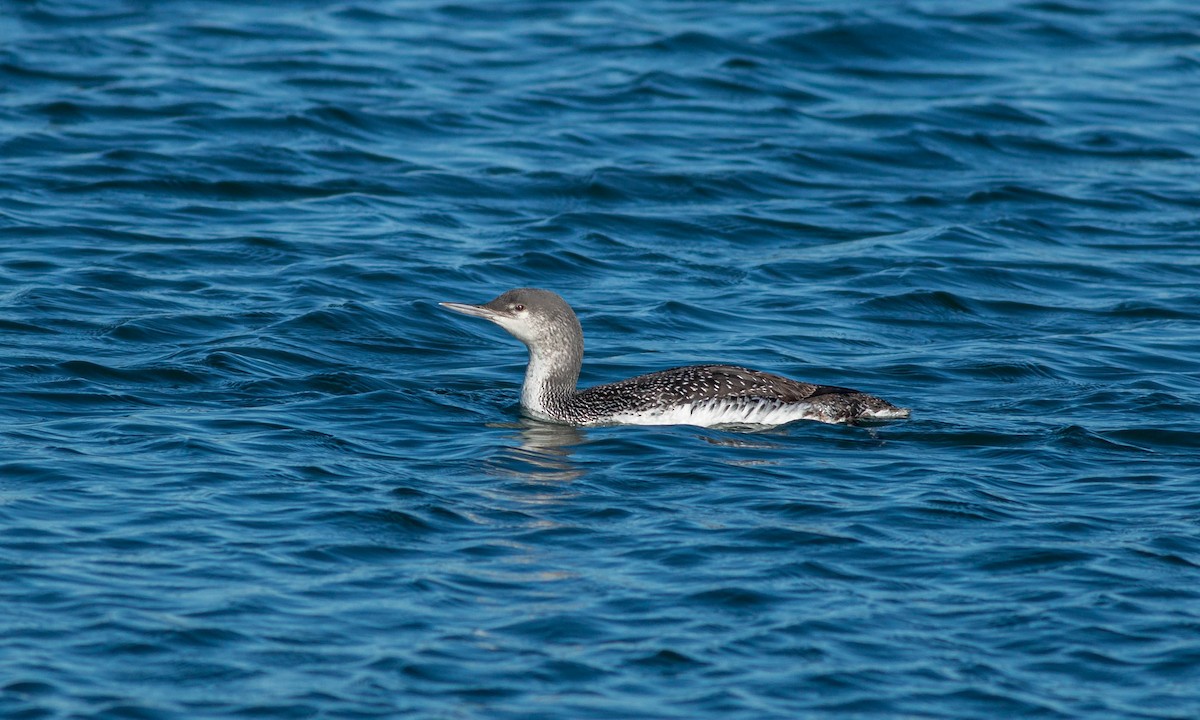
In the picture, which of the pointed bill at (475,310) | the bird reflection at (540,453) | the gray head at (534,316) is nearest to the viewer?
the bird reflection at (540,453)

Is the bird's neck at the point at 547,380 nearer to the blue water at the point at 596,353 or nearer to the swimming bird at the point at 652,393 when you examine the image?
the swimming bird at the point at 652,393

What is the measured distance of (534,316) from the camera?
11250 mm

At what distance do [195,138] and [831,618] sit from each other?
12052 mm

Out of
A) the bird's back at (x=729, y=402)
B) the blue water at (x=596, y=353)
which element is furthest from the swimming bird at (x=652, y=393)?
the blue water at (x=596, y=353)

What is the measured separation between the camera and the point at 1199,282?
15.3 meters

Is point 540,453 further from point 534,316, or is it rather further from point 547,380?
point 534,316

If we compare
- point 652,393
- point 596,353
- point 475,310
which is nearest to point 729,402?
point 652,393

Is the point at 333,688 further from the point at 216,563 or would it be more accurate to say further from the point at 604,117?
the point at 604,117

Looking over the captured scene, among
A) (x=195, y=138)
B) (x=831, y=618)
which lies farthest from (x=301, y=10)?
(x=831, y=618)

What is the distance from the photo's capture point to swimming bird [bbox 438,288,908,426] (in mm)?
10852

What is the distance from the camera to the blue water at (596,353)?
7316mm

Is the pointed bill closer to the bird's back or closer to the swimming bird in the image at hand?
the swimming bird

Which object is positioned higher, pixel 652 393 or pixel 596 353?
pixel 652 393

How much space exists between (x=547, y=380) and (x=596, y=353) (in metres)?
1.85
